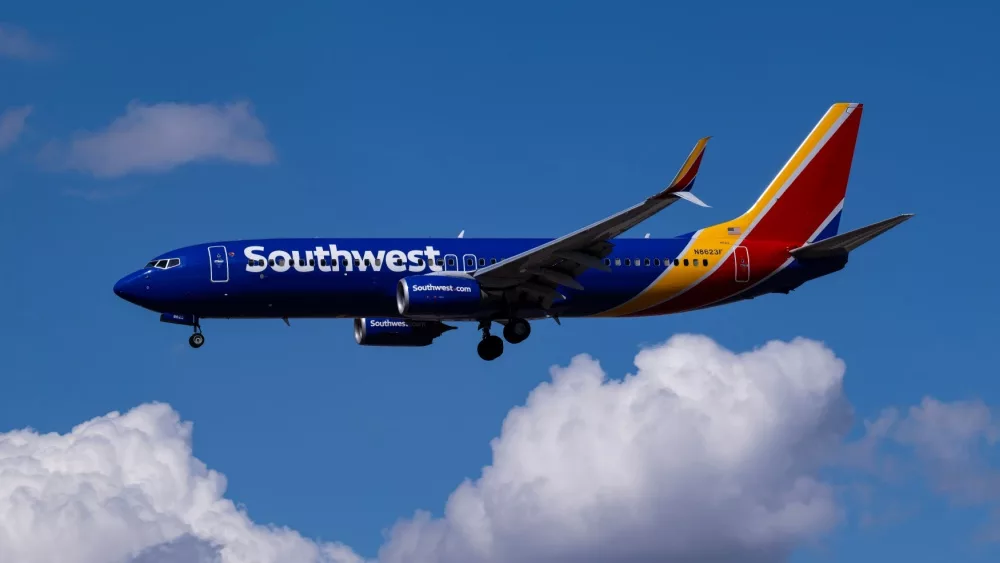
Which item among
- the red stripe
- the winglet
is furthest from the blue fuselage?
the winglet

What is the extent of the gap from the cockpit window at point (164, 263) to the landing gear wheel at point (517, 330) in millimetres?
14173

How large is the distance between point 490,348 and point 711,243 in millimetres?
10912

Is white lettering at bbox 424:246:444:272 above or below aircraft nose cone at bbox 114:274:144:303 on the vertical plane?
above

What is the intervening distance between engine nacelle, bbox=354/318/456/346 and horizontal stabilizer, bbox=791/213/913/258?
1665 cm

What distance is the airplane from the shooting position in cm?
6719

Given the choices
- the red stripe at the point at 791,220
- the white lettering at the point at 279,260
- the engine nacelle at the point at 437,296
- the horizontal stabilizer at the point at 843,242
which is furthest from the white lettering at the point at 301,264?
the horizontal stabilizer at the point at 843,242

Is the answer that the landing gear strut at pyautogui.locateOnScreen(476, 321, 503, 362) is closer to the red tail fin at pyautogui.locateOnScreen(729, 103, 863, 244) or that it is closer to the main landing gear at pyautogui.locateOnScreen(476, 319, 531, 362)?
the main landing gear at pyautogui.locateOnScreen(476, 319, 531, 362)

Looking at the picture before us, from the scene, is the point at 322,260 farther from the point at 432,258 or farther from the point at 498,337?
the point at 498,337

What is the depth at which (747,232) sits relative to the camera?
7469 cm

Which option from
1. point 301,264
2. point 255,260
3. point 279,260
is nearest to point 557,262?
point 301,264

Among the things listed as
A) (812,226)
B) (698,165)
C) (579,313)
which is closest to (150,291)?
(579,313)

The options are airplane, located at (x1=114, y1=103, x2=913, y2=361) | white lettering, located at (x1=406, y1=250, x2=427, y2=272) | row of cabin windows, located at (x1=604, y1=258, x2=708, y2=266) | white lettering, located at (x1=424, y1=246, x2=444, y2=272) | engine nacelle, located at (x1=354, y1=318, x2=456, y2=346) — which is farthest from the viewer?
engine nacelle, located at (x1=354, y1=318, x2=456, y2=346)

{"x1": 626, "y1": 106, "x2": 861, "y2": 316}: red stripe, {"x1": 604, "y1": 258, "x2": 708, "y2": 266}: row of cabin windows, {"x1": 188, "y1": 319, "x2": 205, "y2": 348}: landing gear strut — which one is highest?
{"x1": 626, "y1": 106, "x2": 861, "y2": 316}: red stripe

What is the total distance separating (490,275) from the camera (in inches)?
2655
